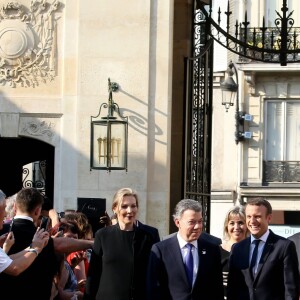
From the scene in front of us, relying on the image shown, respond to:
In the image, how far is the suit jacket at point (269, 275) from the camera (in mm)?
10898

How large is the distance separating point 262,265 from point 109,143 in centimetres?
546

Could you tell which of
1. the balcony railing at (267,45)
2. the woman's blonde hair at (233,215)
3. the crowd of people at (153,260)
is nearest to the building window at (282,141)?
the balcony railing at (267,45)

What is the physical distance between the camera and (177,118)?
17.8 meters

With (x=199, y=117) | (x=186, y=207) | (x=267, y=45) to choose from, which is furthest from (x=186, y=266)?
(x=267, y=45)

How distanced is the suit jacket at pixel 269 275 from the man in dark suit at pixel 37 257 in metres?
1.37

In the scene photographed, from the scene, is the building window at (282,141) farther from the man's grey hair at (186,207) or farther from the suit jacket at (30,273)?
the suit jacket at (30,273)

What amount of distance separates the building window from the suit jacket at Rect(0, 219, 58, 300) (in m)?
23.4

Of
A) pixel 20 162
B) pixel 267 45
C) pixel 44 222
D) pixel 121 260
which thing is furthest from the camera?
pixel 267 45

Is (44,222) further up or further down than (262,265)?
further up

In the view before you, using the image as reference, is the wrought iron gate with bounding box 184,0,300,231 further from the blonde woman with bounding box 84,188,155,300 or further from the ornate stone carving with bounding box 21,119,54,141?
the blonde woman with bounding box 84,188,155,300

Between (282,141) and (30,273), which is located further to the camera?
(282,141)

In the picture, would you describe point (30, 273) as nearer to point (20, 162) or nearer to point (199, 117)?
point (199, 117)

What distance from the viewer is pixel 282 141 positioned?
34.2 metres

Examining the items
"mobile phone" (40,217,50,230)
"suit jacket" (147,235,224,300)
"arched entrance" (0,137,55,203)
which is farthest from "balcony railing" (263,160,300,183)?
"suit jacket" (147,235,224,300)
